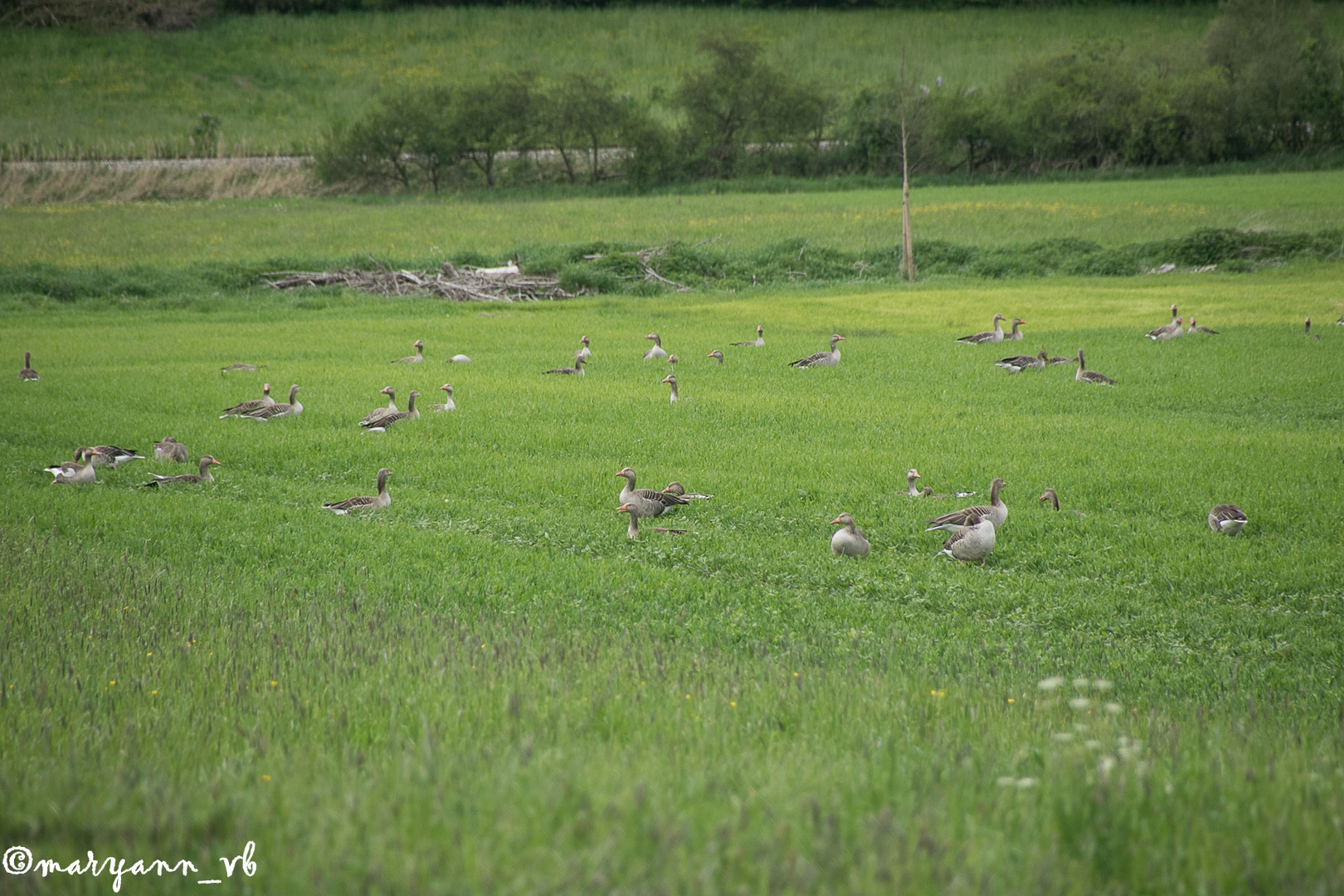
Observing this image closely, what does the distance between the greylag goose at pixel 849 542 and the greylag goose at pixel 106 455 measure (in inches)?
470

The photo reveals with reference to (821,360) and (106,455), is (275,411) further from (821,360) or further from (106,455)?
(821,360)

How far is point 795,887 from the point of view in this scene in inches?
141

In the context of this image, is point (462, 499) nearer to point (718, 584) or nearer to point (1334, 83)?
point (718, 584)

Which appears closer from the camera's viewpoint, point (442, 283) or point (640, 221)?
point (442, 283)

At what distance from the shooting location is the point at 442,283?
40844 mm

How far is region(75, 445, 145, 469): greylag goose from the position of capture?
15.3 meters

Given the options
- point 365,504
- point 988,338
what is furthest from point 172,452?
point 988,338

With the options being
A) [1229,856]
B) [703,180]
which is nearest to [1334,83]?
[703,180]

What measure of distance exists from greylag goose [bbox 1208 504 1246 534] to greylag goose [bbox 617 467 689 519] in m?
7.16

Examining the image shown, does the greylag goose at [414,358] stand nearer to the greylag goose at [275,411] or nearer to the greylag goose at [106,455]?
the greylag goose at [275,411]

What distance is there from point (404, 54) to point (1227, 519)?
114m

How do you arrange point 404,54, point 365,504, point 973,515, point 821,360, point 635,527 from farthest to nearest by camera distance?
point 404,54
point 821,360
point 365,504
point 635,527
point 973,515

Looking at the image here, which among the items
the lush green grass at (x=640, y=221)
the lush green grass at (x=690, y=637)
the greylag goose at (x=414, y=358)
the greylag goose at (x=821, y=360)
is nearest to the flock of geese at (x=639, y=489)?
the lush green grass at (x=690, y=637)

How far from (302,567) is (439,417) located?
8.63 metres
